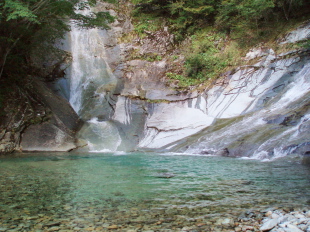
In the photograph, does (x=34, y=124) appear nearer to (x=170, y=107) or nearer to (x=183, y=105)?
(x=170, y=107)

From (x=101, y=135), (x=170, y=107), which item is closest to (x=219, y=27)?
(x=170, y=107)

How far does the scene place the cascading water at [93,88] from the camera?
13.8m

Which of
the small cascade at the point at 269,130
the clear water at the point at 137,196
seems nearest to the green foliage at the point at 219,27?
the small cascade at the point at 269,130

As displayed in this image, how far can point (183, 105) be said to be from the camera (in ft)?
47.9

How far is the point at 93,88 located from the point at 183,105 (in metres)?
6.23

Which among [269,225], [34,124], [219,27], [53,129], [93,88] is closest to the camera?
[269,225]

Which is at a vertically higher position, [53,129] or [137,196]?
[53,129]

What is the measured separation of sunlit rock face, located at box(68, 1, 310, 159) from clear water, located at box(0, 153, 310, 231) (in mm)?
3757

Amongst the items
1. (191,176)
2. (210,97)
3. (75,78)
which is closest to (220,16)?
(210,97)

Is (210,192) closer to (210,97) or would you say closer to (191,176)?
(191,176)

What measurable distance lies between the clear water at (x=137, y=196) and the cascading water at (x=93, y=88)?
7633 mm

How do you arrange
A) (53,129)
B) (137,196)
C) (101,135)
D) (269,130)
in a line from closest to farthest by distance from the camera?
(137,196), (269,130), (53,129), (101,135)

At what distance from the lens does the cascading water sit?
1383 centimetres

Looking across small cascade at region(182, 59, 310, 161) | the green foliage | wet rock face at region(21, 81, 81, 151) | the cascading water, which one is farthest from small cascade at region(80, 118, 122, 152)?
the green foliage
